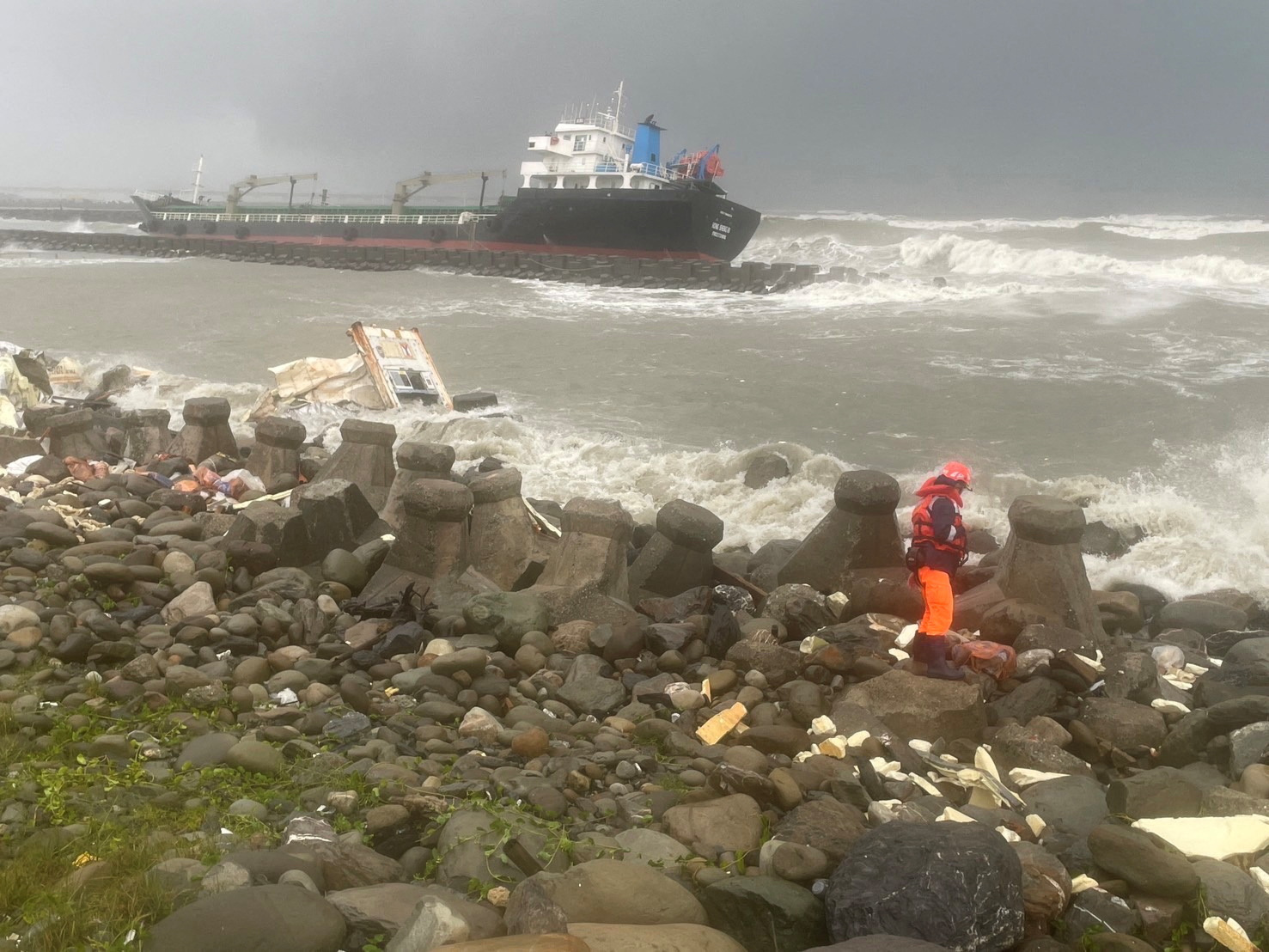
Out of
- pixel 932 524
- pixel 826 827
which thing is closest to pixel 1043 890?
pixel 826 827

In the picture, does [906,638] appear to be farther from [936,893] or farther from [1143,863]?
[936,893]

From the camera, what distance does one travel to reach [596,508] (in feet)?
19.4

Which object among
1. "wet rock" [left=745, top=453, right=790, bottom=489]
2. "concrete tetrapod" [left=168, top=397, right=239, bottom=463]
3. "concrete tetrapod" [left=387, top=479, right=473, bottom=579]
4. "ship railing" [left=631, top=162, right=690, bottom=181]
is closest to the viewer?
"concrete tetrapod" [left=387, top=479, right=473, bottom=579]

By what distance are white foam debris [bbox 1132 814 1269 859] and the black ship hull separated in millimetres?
32108

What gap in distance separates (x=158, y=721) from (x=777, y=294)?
25.8m

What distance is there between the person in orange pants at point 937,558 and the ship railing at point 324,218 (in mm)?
35176

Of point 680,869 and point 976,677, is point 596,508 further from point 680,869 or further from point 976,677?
point 680,869

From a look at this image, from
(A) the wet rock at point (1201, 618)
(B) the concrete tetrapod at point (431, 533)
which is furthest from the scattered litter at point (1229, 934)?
(B) the concrete tetrapod at point (431, 533)

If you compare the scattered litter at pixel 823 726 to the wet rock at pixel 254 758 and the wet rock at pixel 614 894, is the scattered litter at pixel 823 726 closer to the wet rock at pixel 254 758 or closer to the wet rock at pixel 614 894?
the wet rock at pixel 614 894

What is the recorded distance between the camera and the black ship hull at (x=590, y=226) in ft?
112

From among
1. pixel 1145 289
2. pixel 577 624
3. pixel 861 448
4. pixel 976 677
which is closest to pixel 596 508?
pixel 577 624

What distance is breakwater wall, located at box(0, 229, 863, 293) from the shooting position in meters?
30.5

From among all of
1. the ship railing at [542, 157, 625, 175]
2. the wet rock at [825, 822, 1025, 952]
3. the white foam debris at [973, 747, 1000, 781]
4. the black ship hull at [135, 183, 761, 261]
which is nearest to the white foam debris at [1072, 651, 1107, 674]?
the white foam debris at [973, 747, 1000, 781]

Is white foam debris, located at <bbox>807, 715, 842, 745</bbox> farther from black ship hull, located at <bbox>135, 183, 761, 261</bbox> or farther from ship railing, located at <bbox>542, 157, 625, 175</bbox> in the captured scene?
ship railing, located at <bbox>542, 157, 625, 175</bbox>
